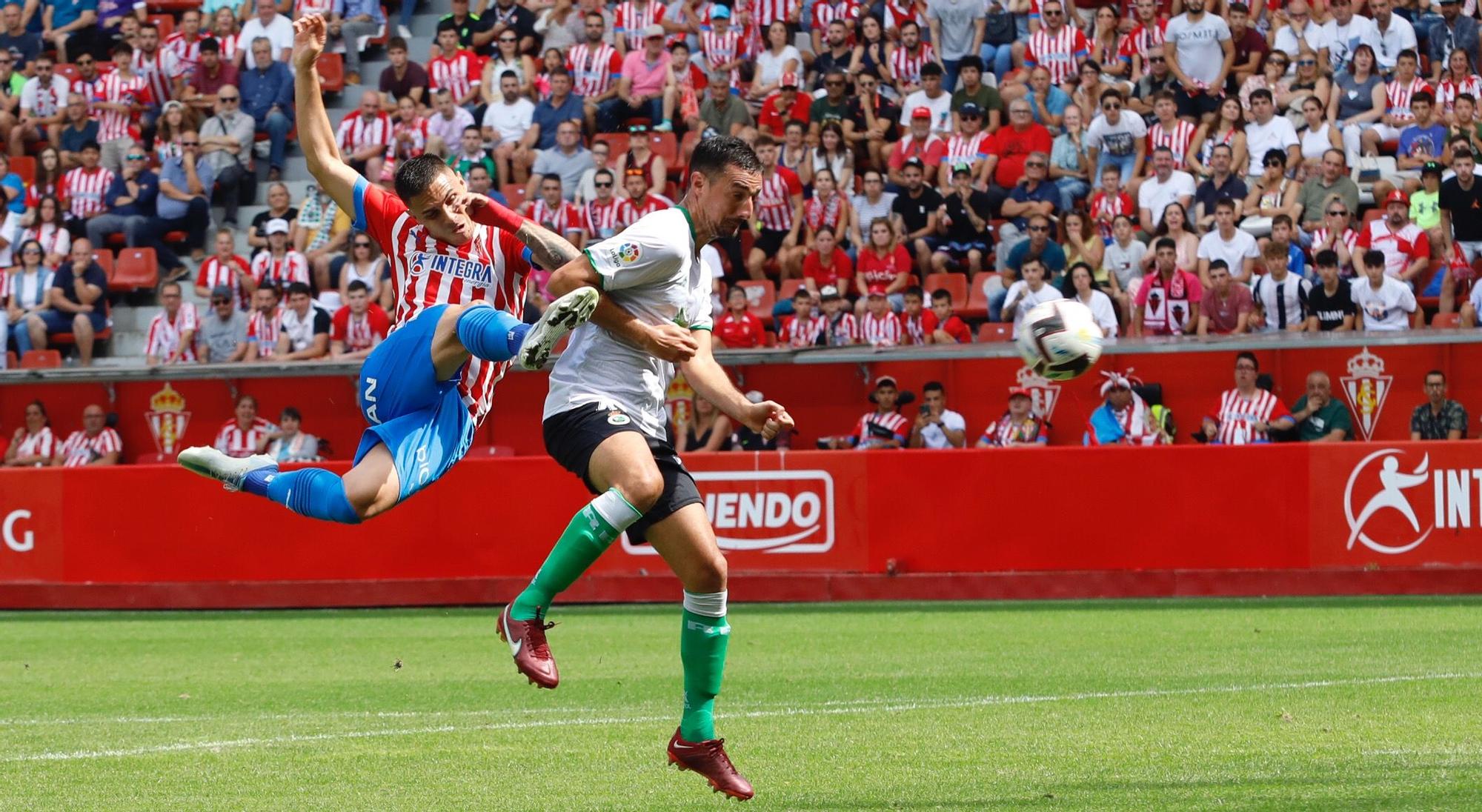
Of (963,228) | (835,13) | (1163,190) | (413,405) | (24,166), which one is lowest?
(413,405)

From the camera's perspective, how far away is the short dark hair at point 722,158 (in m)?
6.69

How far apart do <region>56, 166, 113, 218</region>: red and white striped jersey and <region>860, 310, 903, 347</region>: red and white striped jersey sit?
10454 millimetres

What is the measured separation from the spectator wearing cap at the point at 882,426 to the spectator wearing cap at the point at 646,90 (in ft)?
18.3

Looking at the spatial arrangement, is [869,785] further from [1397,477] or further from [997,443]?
[997,443]

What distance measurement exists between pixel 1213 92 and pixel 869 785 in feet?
48.7

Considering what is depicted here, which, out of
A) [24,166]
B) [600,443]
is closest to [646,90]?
[24,166]

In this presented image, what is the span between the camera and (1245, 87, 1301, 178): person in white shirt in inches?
737

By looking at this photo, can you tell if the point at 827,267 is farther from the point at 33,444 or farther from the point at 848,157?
the point at 33,444

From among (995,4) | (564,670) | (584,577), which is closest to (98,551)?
(584,577)

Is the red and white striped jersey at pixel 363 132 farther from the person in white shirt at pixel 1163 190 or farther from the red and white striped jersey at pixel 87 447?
the person in white shirt at pixel 1163 190

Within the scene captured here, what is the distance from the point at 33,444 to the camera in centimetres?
1992

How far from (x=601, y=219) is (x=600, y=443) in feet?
45.1

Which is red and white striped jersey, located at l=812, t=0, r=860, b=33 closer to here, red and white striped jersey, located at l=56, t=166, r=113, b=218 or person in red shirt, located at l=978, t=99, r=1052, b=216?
person in red shirt, located at l=978, t=99, r=1052, b=216

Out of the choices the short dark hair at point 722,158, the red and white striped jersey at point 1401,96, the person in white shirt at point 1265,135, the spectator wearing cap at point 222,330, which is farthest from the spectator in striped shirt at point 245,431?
the short dark hair at point 722,158
